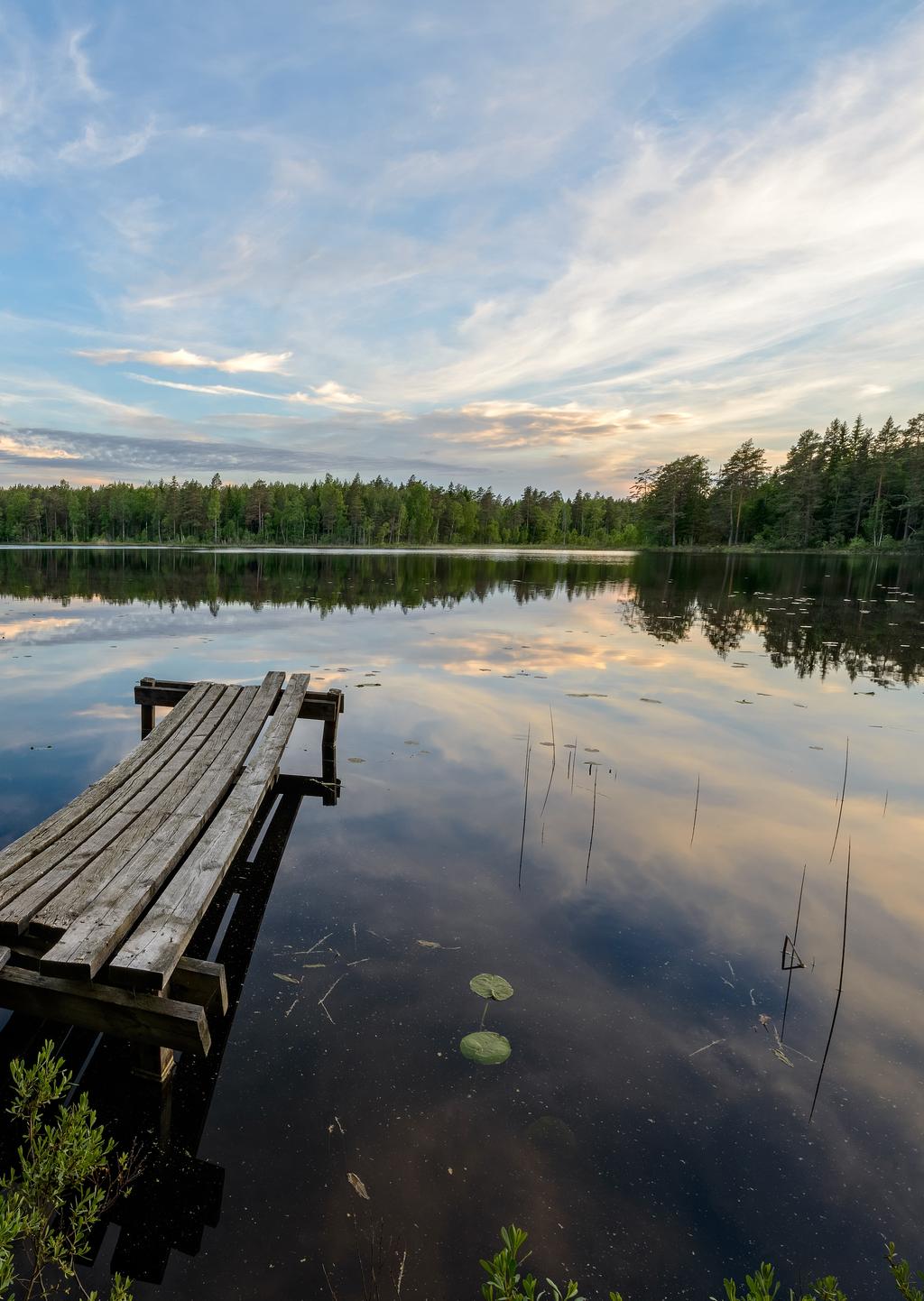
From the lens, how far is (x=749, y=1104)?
3529mm

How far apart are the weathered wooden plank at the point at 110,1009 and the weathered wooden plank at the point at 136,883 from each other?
0.63 ft

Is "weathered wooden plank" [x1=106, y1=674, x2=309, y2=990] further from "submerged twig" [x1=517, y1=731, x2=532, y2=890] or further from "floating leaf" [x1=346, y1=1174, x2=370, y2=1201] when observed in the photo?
"submerged twig" [x1=517, y1=731, x2=532, y2=890]

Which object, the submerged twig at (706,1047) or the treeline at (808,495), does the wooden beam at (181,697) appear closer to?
the submerged twig at (706,1047)

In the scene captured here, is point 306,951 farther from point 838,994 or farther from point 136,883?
point 838,994

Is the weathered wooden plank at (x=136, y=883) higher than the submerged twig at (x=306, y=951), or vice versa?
the weathered wooden plank at (x=136, y=883)

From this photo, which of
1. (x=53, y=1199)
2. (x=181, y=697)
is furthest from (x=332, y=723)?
(x=53, y=1199)

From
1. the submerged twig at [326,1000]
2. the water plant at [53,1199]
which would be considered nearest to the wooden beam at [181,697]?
the submerged twig at [326,1000]

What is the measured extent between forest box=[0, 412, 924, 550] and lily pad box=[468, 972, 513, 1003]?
9469 centimetres

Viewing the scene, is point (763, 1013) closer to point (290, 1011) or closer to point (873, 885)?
point (873, 885)

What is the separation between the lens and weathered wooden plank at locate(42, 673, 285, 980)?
10.3 ft

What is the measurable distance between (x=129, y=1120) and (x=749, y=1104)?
3.39 metres

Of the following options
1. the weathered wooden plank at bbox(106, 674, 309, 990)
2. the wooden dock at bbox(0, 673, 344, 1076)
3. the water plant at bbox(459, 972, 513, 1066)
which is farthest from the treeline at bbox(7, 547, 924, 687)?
the wooden dock at bbox(0, 673, 344, 1076)

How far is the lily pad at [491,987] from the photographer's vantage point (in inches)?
170

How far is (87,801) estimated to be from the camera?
5492 mm
